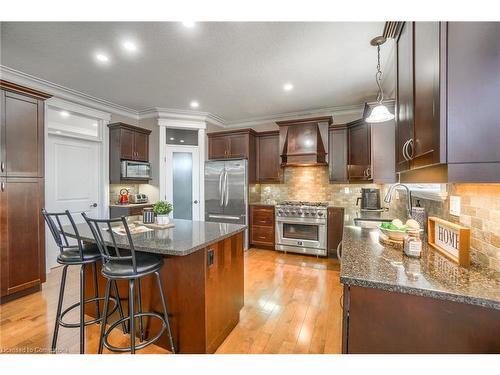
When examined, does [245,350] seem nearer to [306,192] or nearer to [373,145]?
[373,145]

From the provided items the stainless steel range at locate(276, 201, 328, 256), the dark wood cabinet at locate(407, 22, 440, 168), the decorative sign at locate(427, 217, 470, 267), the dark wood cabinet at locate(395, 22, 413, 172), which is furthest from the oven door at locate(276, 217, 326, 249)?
the dark wood cabinet at locate(407, 22, 440, 168)

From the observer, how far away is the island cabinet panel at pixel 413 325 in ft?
2.73

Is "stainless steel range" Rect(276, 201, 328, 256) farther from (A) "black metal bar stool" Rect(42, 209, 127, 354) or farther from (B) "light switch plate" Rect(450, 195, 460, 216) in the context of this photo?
(A) "black metal bar stool" Rect(42, 209, 127, 354)

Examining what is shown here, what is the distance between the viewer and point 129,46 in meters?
2.43

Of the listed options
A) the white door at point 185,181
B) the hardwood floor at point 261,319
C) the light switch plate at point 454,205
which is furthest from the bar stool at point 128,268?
the white door at point 185,181

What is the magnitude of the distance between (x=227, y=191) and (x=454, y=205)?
3532 mm

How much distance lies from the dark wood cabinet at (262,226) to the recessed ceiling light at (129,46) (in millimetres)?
3069

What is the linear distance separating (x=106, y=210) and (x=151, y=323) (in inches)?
120

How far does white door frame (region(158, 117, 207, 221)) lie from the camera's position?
178 inches

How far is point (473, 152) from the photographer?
786 mm

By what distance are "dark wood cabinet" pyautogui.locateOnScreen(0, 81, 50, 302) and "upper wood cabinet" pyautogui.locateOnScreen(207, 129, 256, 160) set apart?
8.89 feet

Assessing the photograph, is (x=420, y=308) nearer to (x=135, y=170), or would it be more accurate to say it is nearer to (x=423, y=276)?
(x=423, y=276)

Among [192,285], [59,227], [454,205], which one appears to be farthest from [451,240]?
[59,227]
